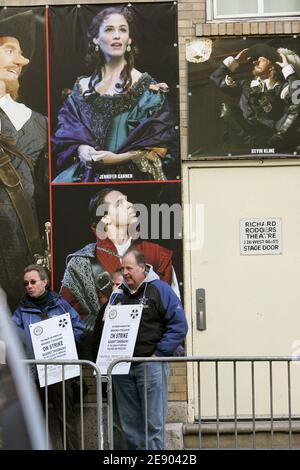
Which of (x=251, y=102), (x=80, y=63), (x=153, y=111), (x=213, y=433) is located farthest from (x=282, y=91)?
(x=213, y=433)

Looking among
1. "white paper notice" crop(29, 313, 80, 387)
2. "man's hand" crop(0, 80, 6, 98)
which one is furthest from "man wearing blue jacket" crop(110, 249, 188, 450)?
"man's hand" crop(0, 80, 6, 98)

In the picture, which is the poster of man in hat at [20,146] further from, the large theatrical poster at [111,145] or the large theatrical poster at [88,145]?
the large theatrical poster at [111,145]

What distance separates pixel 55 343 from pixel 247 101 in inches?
118

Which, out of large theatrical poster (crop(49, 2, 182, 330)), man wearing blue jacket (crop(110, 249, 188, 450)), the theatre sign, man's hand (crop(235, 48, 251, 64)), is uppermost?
man's hand (crop(235, 48, 251, 64))

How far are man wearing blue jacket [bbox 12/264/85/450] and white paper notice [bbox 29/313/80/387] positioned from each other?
0.11m

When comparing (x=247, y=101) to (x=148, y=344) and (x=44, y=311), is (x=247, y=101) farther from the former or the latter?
(x=44, y=311)

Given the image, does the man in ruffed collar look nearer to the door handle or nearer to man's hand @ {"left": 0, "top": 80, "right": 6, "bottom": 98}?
the door handle

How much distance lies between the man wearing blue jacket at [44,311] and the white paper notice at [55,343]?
4.4 inches

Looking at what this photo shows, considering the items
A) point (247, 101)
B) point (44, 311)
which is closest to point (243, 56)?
point (247, 101)

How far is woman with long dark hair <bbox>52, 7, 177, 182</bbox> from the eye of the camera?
9.45 m

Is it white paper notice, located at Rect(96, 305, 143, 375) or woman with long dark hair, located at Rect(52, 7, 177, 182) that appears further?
woman with long dark hair, located at Rect(52, 7, 177, 182)

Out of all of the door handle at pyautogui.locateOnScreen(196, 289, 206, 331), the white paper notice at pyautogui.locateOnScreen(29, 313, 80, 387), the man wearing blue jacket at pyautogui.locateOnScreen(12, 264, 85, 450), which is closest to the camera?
the white paper notice at pyautogui.locateOnScreen(29, 313, 80, 387)

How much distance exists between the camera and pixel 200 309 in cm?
933

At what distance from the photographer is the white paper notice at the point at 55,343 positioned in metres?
8.29
